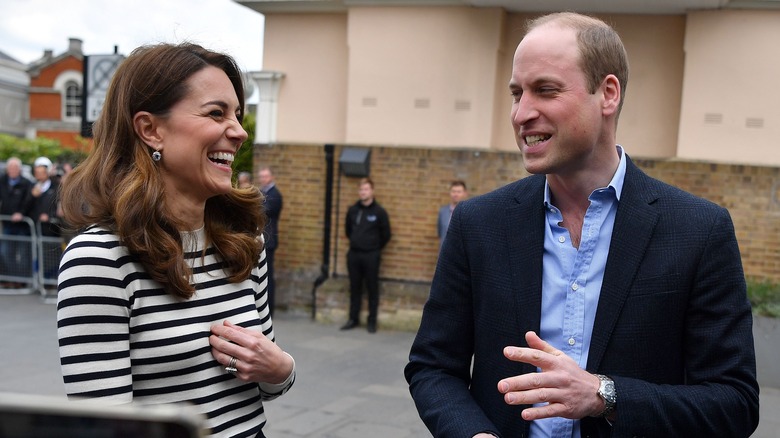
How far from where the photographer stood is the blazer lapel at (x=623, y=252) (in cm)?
197

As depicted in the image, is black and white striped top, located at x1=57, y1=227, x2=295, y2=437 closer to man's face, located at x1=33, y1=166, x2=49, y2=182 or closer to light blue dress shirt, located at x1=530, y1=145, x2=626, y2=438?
light blue dress shirt, located at x1=530, y1=145, x2=626, y2=438

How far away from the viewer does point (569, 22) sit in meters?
2.08

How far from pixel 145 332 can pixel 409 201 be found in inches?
335

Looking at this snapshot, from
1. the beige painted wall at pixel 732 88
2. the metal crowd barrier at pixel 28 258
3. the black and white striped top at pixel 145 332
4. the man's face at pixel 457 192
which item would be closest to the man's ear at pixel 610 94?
the black and white striped top at pixel 145 332

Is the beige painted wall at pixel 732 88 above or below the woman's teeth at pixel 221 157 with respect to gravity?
above

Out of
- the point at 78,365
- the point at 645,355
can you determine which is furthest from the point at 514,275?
the point at 78,365

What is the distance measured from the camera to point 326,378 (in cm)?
775

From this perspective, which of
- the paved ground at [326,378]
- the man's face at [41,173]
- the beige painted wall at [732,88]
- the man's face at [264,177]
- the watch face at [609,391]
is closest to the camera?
the watch face at [609,391]

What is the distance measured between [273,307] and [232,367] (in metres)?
9.06

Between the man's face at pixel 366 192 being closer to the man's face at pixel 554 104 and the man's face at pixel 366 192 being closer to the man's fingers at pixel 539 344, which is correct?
the man's face at pixel 554 104

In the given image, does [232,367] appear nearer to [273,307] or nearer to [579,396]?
[579,396]

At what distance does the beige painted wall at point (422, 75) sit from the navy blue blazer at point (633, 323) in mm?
8024

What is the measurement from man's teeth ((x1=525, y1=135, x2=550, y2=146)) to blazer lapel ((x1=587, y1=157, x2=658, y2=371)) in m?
0.28

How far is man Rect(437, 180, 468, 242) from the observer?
9719 mm
